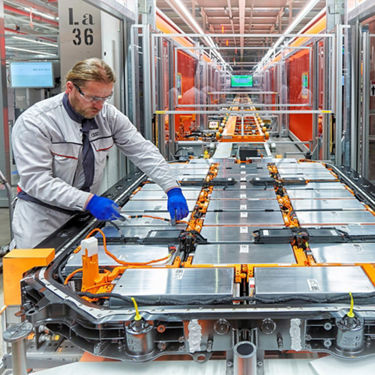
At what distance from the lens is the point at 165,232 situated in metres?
2.76

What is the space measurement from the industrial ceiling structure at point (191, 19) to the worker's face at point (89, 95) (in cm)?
313

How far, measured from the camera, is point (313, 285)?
1984 mm

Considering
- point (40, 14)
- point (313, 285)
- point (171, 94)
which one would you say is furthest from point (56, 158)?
point (40, 14)

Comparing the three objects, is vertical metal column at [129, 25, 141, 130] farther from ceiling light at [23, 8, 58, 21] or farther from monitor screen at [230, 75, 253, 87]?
monitor screen at [230, 75, 253, 87]

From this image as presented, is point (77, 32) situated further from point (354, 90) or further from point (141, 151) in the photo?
point (354, 90)

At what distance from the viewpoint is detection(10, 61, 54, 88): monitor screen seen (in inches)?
→ 254

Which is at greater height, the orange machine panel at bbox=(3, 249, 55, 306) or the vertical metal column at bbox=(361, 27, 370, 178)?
the vertical metal column at bbox=(361, 27, 370, 178)

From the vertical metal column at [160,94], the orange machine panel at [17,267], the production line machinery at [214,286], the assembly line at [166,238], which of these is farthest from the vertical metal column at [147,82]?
the orange machine panel at [17,267]

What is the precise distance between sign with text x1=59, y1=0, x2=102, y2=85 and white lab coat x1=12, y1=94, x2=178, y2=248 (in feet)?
8.35

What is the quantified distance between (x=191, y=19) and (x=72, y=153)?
28.1ft

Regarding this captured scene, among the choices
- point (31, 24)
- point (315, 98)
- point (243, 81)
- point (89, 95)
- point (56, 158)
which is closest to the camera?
point (89, 95)

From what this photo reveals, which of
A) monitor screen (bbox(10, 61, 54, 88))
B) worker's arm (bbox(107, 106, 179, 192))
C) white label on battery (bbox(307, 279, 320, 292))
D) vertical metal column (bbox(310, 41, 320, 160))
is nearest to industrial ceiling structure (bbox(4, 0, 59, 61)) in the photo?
monitor screen (bbox(10, 61, 54, 88))

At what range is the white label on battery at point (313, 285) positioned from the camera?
6.38ft

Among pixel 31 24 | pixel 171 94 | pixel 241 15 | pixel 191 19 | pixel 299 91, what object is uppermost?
pixel 241 15
